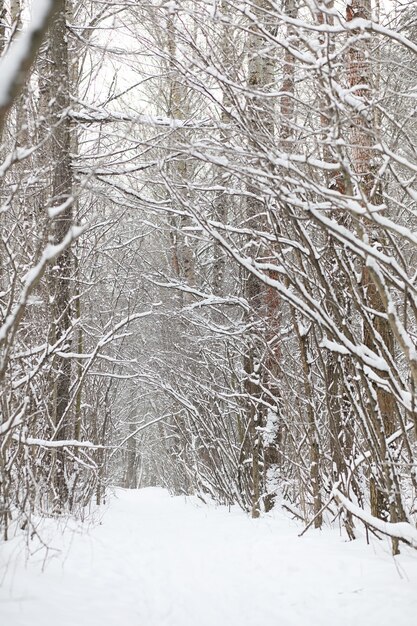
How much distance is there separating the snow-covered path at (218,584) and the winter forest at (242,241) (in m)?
0.20

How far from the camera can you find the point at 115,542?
386 centimetres

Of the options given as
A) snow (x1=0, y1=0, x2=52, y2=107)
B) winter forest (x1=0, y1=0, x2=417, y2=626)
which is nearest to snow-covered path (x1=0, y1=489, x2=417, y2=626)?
winter forest (x1=0, y1=0, x2=417, y2=626)

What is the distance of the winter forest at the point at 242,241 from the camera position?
2.23 m

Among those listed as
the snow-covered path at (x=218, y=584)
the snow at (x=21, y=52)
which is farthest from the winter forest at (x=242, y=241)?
the snow-covered path at (x=218, y=584)

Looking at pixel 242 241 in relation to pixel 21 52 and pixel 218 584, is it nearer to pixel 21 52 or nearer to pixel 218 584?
pixel 218 584

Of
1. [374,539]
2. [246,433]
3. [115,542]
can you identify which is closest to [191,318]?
[246,433]

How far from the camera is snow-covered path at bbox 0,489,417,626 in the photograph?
2023 millimetres

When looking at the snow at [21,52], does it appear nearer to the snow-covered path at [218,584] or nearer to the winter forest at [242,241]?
the winter forest at [242,241]

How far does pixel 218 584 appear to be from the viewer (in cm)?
279

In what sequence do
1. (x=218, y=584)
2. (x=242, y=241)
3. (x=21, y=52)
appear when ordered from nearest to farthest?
(x=21, y=52), (x=218, y=584), (x=242, y=241)

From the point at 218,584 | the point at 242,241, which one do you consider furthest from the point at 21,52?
the point at 242,241

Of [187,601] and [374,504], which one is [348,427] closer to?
[374,504]

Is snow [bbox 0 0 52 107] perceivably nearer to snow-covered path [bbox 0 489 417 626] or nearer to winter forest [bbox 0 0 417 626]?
winter forest [bbox 0 0 417 626]

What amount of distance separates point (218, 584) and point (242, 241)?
11.1 feet
